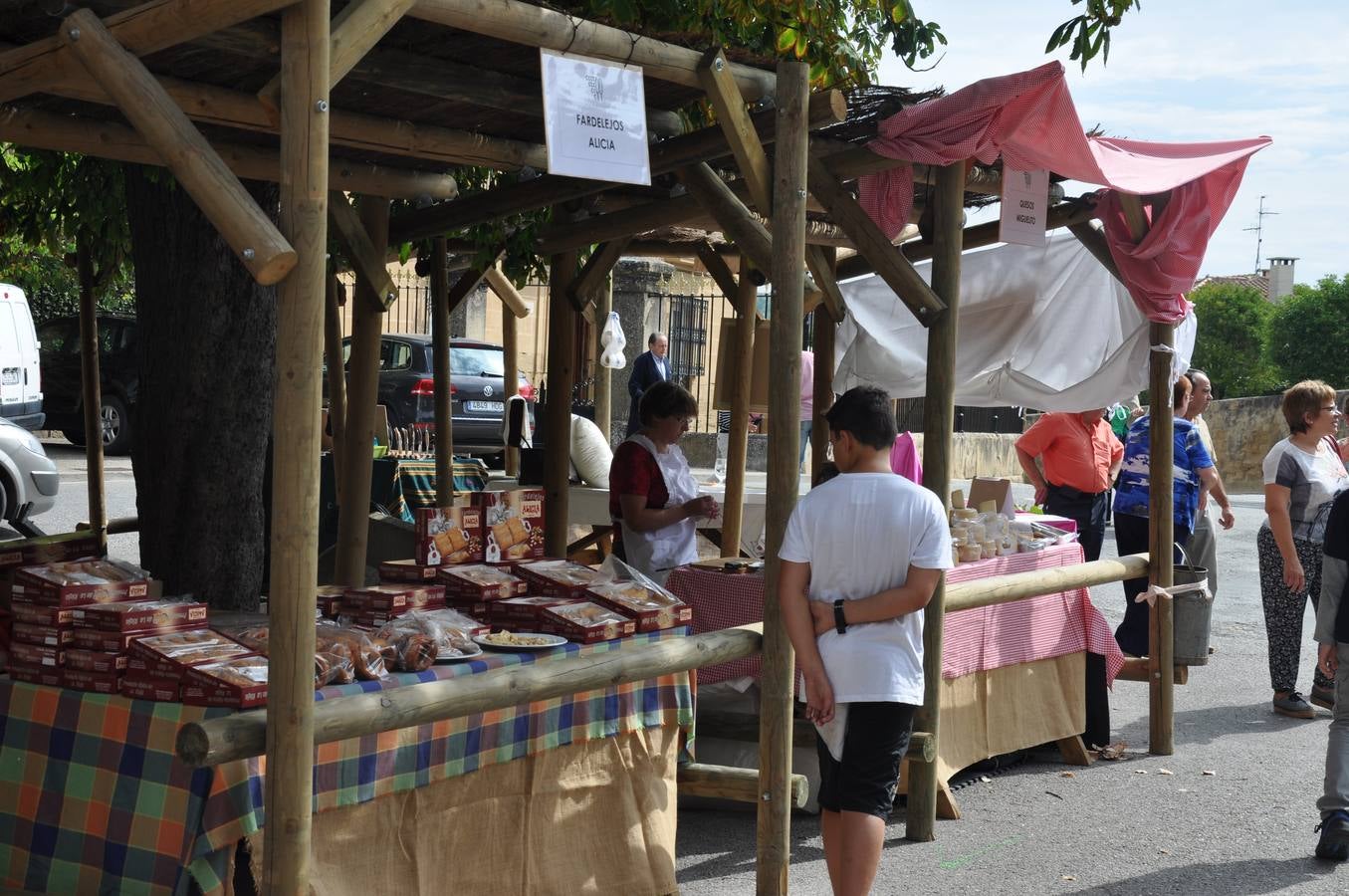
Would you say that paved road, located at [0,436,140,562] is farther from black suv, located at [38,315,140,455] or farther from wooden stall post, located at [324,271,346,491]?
wooden stall post, located at [324,271,346,491]

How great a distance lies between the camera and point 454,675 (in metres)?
4.02

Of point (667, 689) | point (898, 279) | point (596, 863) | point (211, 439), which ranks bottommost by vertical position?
point (596, 863)

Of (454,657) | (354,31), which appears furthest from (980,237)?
(354,31)

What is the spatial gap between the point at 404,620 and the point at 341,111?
5.80 ft

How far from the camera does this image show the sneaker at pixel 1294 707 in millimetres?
7754

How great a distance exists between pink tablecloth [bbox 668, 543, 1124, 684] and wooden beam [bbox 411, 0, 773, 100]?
2.20 m

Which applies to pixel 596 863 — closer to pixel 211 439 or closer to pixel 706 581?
pixel 706 581

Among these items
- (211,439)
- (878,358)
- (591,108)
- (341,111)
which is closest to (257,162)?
(341,111)

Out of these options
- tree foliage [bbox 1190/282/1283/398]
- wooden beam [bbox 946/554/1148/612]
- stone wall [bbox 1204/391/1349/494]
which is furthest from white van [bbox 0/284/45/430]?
tree foliage [bbox 1190/282/1283/398]

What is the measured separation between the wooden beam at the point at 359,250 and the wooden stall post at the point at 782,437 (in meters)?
2.33

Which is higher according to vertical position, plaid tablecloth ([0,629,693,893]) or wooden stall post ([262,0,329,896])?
wooden stall post ([262,0,329,896])

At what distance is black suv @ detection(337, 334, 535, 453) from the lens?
18.4m

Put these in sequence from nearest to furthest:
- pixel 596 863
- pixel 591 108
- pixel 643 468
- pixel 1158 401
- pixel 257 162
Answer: pixel 591 108 → pixel 596 863 → pixel 257 162 → pixel 643 468 → pixel 1158 401

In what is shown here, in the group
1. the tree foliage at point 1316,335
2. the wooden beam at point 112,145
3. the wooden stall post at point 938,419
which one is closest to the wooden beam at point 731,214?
the wooden stall post at point 938,419
